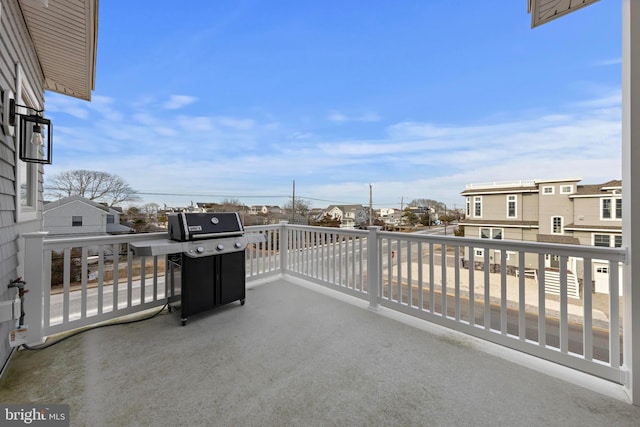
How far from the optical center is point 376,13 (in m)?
6.07

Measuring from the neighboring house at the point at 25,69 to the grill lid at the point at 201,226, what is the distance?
1122 mm

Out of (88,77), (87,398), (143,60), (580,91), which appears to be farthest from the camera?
(143,60)

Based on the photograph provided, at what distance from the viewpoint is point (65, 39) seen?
2.54m

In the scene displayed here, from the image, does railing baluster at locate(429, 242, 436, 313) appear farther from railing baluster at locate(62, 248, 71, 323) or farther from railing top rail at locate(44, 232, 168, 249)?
railing baluster at locate(62, 248, 71, 323)

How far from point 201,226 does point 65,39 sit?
2311 mm

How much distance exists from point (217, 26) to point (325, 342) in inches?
283

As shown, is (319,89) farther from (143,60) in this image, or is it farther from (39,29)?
(39,29)

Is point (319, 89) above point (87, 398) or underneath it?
above

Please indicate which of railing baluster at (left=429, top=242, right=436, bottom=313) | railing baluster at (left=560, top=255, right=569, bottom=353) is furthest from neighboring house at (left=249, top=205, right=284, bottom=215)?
railing baluster at (left=560, top=255, right=569, bottom=353)

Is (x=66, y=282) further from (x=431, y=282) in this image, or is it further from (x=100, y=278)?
(x=431, y=282)

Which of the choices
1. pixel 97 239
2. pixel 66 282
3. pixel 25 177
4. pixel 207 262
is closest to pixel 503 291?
pixel 207 262

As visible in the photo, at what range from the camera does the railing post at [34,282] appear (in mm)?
2061

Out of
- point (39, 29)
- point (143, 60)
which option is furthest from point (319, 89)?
point (39, 29)

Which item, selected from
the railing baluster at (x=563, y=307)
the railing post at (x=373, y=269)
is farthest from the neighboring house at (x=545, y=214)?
the railing post at (x=373, y=269)
